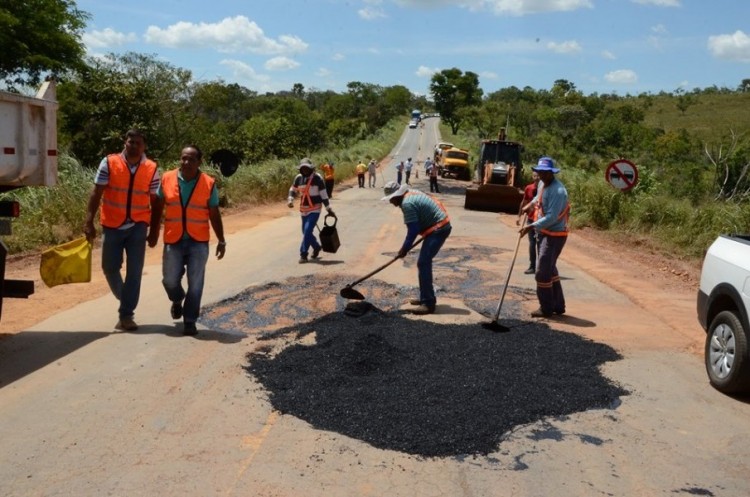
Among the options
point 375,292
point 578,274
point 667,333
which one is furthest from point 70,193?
point 667,333

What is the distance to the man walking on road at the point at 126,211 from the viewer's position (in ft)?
21.1

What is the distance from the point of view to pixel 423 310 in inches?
312

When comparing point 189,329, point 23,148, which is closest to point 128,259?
point 189,329

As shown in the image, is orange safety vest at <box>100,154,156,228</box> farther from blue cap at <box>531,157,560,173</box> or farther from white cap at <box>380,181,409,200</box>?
blue cap at <box>531,157,560,173</box>

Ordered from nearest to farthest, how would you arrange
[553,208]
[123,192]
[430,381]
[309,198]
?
[430,381] < [123,192] < [553,208] < [309,198]

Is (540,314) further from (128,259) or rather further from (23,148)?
(23,148)

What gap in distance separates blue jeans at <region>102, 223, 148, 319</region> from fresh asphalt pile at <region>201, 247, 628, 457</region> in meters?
0.94

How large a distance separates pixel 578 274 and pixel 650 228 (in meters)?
6.00

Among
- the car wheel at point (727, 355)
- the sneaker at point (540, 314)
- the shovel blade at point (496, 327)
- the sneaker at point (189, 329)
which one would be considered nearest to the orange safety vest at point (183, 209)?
the sneaker at point (189, 329)

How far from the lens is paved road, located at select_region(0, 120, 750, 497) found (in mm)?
3854

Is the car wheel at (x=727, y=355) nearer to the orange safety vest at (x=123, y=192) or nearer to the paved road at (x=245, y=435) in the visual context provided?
the paved road at (x=245, y=435)

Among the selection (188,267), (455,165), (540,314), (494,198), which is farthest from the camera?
(455,165)

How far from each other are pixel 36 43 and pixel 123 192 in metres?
23.9

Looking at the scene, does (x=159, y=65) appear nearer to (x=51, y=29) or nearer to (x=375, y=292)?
(x=51, y=29)
